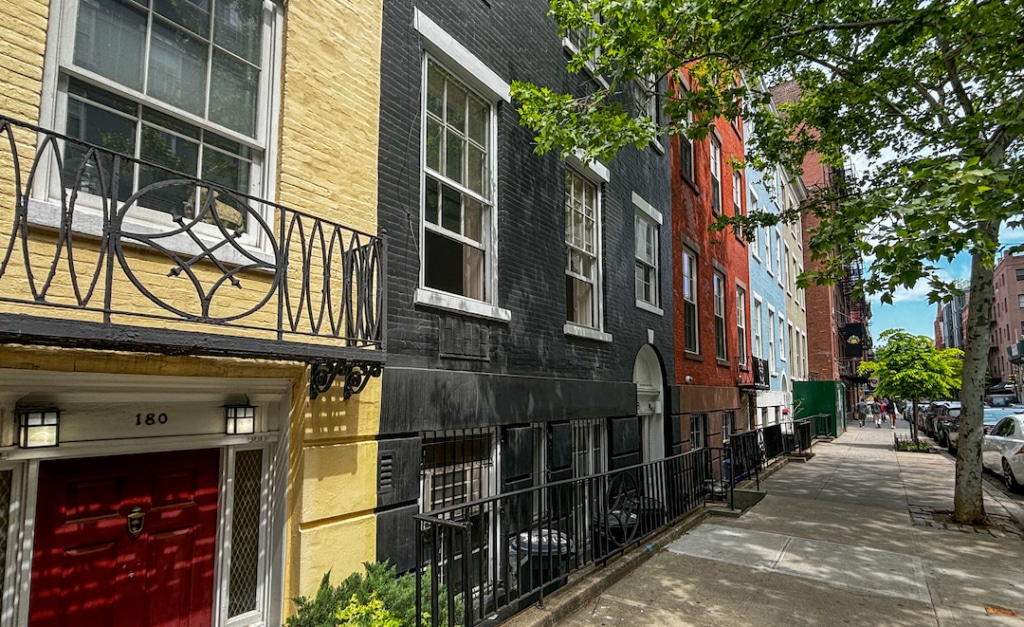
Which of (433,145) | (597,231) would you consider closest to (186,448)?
(433,145)

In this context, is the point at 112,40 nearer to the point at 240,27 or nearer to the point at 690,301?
the point at 240,27

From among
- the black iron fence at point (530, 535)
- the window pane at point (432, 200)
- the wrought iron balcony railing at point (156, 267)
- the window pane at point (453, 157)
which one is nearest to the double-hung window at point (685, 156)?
the black iron fence at point (530, 535)

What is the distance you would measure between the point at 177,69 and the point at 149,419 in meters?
2.33

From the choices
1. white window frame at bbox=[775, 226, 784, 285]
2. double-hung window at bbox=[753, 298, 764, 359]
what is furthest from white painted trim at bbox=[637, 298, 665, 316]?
white window frame at bbox=[775, 226, 784, 285]

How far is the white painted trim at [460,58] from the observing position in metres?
5.89

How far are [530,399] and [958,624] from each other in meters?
4.43

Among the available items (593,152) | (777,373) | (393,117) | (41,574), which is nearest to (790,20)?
(593,152)

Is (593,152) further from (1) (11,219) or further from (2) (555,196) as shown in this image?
(1) (11,219)

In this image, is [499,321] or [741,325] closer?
[499,321]

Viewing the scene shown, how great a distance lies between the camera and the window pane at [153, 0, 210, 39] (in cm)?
400

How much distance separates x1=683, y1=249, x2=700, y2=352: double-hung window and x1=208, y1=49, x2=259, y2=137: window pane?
33.5 feet

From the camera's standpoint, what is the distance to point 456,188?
6.25 metres

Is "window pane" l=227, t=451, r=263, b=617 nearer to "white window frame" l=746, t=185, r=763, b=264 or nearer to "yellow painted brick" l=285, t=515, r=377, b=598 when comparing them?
"yellow painted brick" l=285, t=515, r=377, b=598

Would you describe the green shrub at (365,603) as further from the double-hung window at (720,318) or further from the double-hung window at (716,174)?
the double-hung window at (716,174)
